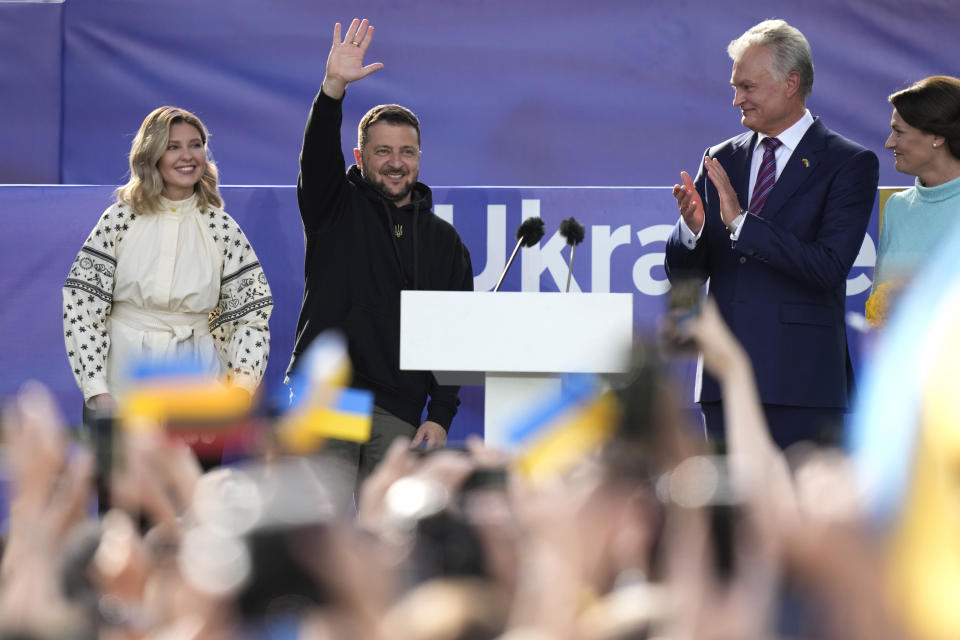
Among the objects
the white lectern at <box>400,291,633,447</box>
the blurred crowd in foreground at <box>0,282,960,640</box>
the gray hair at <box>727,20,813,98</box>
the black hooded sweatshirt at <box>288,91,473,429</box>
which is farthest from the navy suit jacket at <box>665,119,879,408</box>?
the blurred crowd in foreground at <box>0,282,960,640</box>

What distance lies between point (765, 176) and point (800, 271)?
335 millimetres

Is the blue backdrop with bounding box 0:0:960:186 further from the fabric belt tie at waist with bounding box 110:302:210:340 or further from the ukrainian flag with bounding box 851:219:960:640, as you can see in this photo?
the ukrainian flag with bounding box 851:219:960:640

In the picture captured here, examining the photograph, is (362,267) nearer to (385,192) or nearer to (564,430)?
(385,192)

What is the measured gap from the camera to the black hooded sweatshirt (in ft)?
11.9

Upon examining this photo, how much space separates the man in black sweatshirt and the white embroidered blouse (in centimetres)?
18

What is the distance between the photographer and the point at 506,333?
307 cm

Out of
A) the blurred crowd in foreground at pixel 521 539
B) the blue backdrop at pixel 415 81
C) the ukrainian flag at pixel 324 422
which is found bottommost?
the blurred crowd in foreground at pixel 521 539

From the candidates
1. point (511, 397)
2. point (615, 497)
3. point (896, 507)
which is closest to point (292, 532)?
point (615, 497)

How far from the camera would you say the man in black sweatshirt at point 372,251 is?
3.60m

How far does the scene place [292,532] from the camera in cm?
100

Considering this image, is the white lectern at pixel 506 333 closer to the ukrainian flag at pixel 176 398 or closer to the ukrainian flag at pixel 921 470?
the ukrainian flag at pixel 176 398

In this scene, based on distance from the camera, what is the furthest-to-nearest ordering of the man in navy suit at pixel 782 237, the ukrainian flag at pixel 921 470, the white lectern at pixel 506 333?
the man in navy suit at pixel 782 237
the white lectern at pixel 506 333
the ukrainian flag at pixel 921 470

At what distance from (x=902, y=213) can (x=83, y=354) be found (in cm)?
228

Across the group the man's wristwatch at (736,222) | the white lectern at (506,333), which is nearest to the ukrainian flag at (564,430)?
the white lectern at (506,333)
